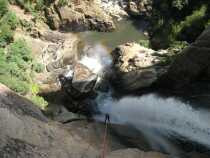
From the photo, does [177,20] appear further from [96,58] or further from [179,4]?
[96,58]

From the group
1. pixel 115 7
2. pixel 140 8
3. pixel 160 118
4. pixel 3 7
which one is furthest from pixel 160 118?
pixel 115 7

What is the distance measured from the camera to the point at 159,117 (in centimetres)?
2050

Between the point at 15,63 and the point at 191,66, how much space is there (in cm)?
1116

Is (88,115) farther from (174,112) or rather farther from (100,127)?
(174,112)

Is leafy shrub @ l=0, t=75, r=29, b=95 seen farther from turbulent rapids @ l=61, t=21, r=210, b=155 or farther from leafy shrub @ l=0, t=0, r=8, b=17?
leafy shrub @ l=0, t=0, r=8, b=17

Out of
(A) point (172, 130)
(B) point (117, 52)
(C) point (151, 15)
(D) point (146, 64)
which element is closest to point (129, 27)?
(C) point (151, 15)

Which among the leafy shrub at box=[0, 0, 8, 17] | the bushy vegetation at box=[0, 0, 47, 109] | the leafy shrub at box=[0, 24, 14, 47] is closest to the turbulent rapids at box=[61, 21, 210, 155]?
the bushy vegetation at box=[0, 0, 47, 109]

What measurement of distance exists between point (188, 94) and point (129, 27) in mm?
13407

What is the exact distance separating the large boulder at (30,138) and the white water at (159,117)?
6.56 m

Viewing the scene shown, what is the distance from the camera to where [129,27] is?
3241 cm

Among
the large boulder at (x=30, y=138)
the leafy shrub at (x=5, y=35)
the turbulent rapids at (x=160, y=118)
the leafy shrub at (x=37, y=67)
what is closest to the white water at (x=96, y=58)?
the turbulent rapids at (x=160, y=118)

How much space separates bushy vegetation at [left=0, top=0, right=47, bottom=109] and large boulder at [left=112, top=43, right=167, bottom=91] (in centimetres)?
539

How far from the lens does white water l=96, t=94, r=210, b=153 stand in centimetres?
1861

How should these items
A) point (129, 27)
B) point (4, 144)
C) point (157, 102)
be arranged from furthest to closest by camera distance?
point (129, 27)
point (157, 102)
point (4, 144)
